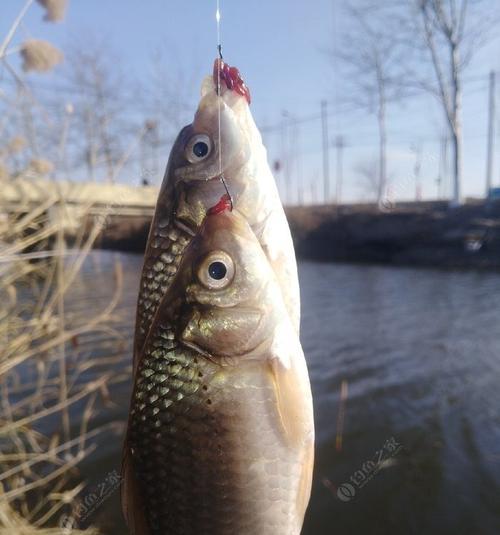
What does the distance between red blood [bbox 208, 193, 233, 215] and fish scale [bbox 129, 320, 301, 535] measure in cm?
32

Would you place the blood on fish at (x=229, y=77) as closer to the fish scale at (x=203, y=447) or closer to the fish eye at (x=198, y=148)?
the fish eye at (x=198, y=148)

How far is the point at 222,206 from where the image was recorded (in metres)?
1.14

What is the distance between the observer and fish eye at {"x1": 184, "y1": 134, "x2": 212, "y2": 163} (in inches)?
47.3

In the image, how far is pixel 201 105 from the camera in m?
1.20

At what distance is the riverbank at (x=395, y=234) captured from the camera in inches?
619

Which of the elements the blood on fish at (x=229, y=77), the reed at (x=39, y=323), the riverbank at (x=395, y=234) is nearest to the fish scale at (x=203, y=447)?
the blood on fish at (x=229, y=77)

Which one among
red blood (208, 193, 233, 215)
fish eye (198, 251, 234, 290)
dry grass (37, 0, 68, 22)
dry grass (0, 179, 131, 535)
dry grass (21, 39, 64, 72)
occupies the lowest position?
dry grass (0, 179, 131, 535)

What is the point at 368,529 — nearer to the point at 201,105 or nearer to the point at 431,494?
the point at 431,494

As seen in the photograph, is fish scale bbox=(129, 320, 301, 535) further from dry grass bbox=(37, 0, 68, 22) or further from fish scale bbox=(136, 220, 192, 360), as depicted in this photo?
dry grass bbox=(37, 0, 68, 22)

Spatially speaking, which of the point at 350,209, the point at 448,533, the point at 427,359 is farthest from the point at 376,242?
the point at 448,533
